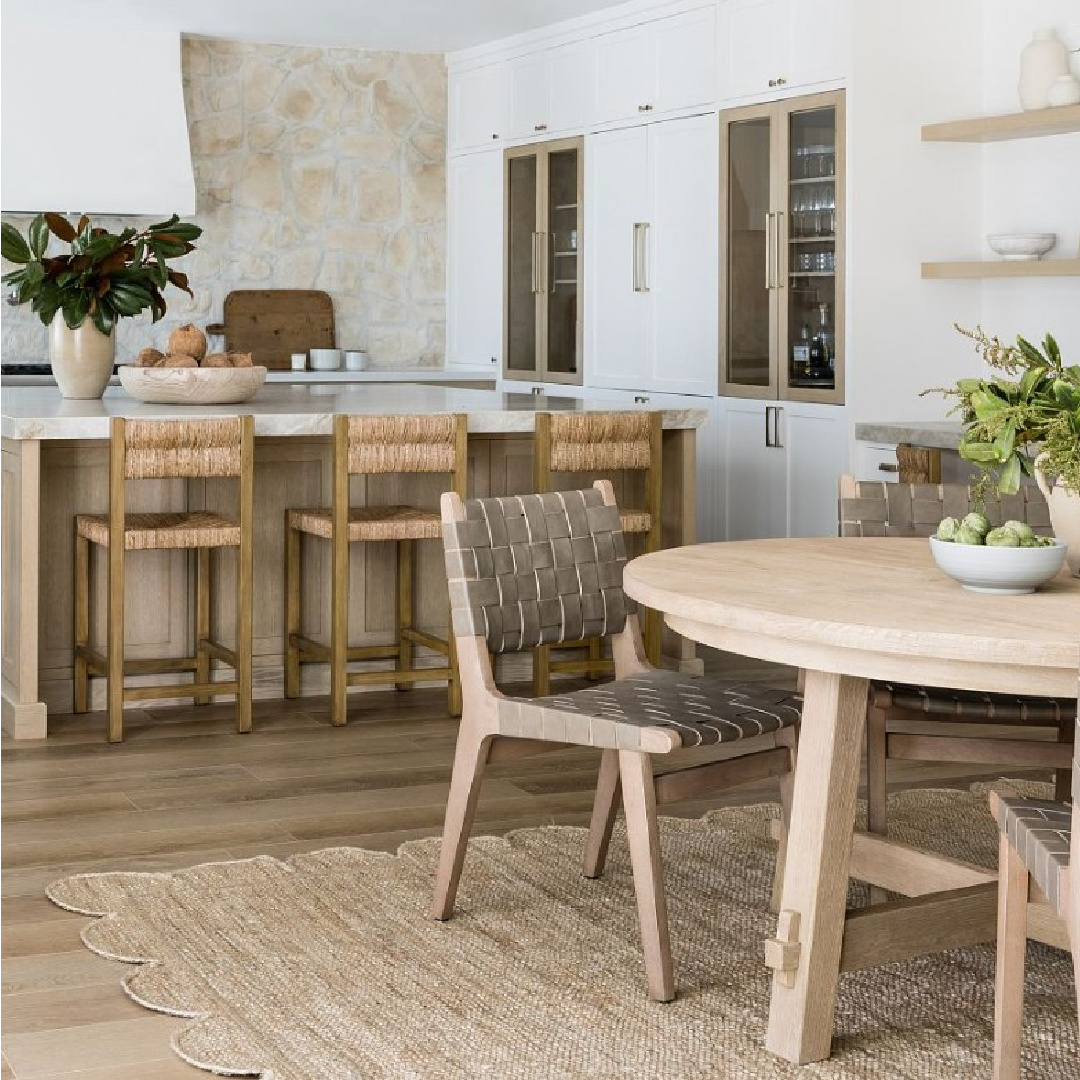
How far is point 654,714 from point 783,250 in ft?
12.7

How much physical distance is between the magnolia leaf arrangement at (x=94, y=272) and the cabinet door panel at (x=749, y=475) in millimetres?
2380

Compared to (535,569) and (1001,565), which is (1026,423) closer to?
(1001,565)

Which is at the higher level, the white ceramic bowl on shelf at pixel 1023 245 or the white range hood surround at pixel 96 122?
the white range hood surround at pixel 96 122

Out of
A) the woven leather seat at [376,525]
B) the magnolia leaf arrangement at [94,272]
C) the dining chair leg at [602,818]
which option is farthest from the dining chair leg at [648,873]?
the magnolia leaf arrangement at [94,272]

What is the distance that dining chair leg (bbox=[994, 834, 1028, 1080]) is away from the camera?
2.29m

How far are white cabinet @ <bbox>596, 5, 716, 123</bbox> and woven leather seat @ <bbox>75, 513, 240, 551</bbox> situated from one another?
10.0 ft

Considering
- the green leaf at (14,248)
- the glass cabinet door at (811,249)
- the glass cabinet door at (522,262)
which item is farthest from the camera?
the glass cabinet door at (522,262)

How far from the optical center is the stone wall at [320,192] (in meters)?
8.30

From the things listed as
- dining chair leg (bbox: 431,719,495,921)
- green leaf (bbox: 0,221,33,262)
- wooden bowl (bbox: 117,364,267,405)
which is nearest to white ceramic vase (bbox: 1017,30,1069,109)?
wooden bowl (bbox: 117,364,267,405)

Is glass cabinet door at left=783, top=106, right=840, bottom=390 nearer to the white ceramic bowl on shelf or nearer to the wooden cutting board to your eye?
the white ceramic bowl on shelf

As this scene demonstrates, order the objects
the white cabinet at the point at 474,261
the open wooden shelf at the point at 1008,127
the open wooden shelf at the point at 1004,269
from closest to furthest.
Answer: the open wooden shelf at the point at 1008,127 < the open wooden shelf at the point at 1004,269 < the white cabinet at the point at 474,261

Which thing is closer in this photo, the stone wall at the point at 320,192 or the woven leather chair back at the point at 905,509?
the woven leather chair back at the point at 905,509

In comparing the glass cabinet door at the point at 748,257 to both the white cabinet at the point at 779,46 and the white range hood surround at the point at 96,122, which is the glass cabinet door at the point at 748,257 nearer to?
the white cabinet at the point at 779,46

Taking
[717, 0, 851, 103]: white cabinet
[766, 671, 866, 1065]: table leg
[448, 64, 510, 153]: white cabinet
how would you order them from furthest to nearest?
[448, 64, 510, 153]: white cabinet, [717, 0, 851, 103]: white cabinet, [766, 671, 866, 1065]: table leg
